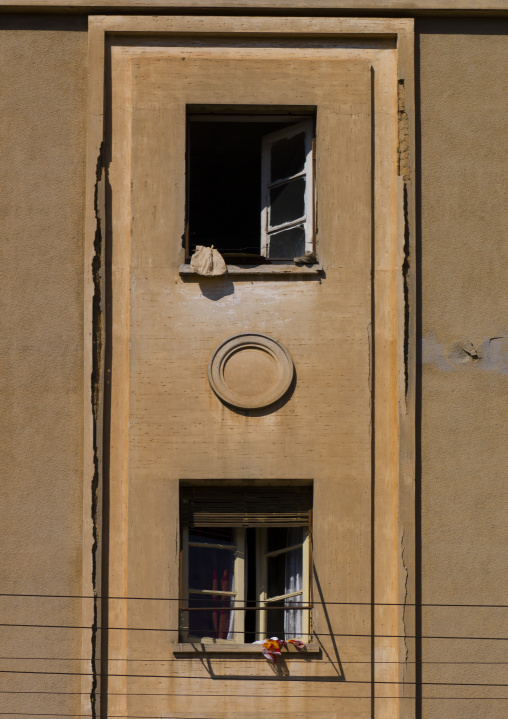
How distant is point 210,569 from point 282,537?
0.71m

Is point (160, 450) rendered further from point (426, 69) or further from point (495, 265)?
point (426, 69)

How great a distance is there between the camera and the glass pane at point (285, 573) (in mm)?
10578

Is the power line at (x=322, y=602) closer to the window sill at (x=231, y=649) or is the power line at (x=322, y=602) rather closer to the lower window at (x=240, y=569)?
the lower window at (x=240, y=569)

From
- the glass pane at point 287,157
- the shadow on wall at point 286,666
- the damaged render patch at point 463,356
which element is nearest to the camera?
the shadow on wall at point 286,666

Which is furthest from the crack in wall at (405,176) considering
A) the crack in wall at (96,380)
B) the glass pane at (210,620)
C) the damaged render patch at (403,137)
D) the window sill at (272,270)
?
the crack in wall at (96,380)

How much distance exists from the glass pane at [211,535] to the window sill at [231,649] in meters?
0.94

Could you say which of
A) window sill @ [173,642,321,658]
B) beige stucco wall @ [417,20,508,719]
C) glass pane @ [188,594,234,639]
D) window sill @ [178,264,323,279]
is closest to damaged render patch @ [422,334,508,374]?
beige stucco wall @ [417,20,508,719]

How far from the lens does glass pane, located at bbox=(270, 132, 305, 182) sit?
11211 millimetres

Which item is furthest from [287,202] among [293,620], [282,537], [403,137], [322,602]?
[293,620]

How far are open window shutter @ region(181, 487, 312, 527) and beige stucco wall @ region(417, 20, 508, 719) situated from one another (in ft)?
3.61

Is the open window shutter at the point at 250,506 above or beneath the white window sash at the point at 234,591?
above

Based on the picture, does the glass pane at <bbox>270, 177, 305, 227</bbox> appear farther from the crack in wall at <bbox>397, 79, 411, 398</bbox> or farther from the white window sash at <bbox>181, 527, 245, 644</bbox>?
the white window sash at <bbox>181, 527, 245, 644</bbox>

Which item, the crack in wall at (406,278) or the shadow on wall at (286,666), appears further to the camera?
the crack in wall at (406,278)

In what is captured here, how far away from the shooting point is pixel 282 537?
10750 mm
